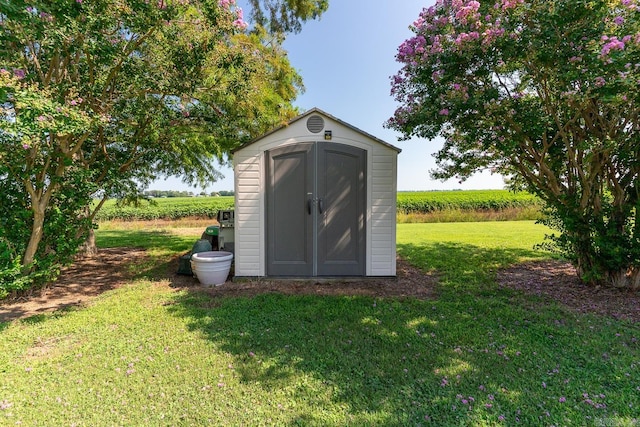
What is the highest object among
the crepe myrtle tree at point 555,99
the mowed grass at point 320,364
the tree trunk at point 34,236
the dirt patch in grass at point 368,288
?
the crepe myrtle tree at point 555,99

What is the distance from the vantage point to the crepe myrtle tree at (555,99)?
3.50 meters

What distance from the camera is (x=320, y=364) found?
263 centimetres

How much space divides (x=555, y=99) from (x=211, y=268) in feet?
18.4

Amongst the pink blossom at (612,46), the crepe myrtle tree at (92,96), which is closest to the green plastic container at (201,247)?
the crepe myrtle tree at (92,96)

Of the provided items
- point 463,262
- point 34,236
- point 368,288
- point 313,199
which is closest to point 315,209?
point 313,199

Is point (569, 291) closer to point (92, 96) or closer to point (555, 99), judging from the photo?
point (555, 99)

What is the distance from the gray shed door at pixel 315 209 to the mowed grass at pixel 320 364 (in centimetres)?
110

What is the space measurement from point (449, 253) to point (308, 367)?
635cm

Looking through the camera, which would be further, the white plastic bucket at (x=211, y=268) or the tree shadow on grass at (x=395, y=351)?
the white plastic bucket at (x=211, y=268)

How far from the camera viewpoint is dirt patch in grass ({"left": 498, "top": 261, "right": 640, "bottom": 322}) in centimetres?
392

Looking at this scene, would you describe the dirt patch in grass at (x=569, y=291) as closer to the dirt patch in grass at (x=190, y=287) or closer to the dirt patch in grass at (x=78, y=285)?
the dirt patch in grass at (x=190, y=287)

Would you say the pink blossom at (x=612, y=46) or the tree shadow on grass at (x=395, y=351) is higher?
the pink blossom at (x=612, y=46)

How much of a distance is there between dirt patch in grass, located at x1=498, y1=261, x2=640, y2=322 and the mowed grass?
42 cm

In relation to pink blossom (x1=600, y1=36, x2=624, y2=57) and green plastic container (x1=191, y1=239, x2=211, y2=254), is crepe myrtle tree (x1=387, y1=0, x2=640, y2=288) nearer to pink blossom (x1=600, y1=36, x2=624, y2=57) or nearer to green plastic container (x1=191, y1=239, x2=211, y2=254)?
pink blossom (x1=600, y1=36, x2=624, y2=57)
